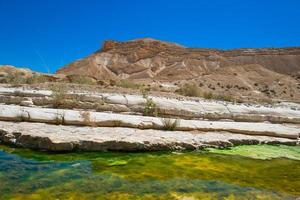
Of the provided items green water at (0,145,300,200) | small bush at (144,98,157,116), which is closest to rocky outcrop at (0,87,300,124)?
small bush at (144,98,157,116)

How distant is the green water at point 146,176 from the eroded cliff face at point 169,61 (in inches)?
1856

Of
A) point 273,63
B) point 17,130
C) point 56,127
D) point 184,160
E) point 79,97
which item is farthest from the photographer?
point 273,63

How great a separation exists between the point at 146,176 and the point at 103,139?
198 centimetres

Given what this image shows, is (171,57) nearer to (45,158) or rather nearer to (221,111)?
(221,111)

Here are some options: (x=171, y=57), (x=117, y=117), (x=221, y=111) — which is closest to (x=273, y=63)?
(x=171, y=57)

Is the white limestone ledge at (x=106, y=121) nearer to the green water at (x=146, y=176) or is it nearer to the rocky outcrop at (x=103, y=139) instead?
the rocky outcrop at (x=103, y=139)

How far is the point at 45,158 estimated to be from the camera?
20.8 feet

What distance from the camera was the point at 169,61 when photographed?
66.1m

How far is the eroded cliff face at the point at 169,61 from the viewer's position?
5906 centimetres

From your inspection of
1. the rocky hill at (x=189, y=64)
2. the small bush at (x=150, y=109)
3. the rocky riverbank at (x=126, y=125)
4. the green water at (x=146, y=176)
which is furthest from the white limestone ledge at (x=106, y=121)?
the rocky hill at (x=189, y=64)

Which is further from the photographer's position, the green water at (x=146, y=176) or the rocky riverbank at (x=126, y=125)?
the rocky riverbank at (x=126, y=125)

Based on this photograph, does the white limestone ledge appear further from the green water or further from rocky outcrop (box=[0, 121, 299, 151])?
the green water

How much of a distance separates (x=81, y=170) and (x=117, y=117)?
3.76 metres

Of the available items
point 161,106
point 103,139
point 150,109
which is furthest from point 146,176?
point 161,106
